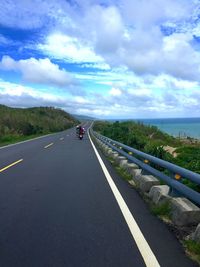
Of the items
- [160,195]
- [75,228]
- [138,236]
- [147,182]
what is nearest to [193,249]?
[138,236]

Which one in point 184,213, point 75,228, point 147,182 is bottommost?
point 75,228

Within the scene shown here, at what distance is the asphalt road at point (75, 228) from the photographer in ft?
16.5

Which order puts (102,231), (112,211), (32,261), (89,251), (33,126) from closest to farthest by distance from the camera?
(32,261) → (89,251) → (102,231) → (112,211) → (33,126)

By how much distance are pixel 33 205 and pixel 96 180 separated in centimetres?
394

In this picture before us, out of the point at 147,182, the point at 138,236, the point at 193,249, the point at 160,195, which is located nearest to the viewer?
the point at 193,249

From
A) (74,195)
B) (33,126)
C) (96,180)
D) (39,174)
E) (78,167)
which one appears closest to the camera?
(74,195)

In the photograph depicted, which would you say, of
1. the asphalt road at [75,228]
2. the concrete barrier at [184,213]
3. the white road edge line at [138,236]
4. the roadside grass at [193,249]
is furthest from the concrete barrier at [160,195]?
the roadside grass at [193,249]

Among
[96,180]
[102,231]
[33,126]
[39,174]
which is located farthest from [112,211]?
[33,126]

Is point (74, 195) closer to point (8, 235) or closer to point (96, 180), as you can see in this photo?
point (96, 180)

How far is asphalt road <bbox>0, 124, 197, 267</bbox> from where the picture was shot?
5.04m

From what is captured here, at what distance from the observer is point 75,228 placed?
6.44 m

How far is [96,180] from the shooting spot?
11.9m

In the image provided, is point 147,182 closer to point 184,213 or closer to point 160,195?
point 160,195

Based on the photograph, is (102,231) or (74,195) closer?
(102,231)
